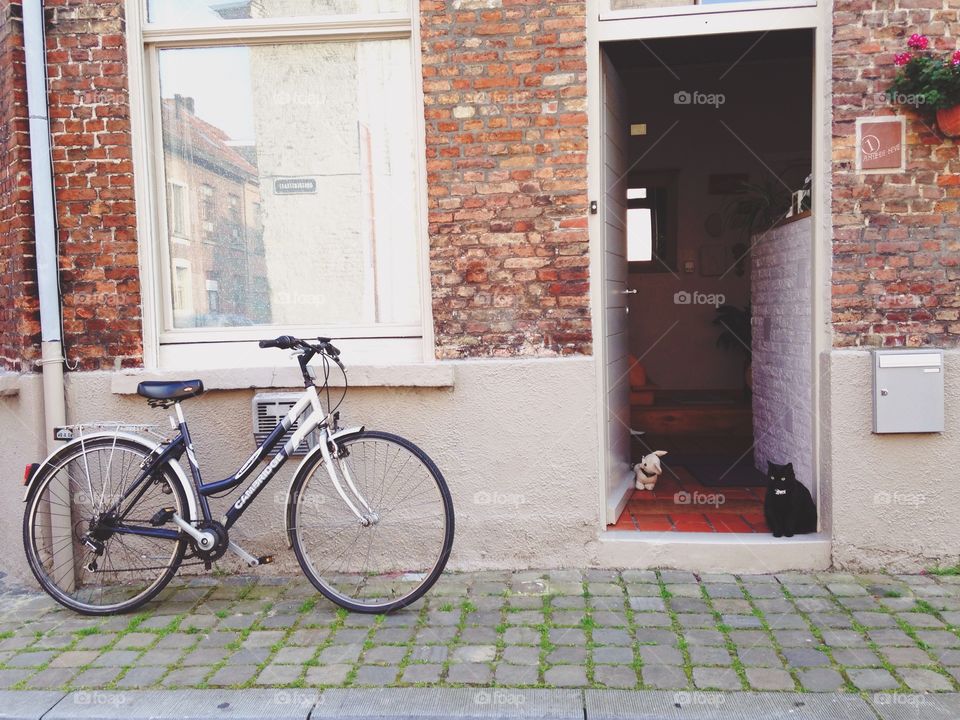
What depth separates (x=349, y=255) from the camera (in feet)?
16.9

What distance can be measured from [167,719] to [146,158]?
3148mm

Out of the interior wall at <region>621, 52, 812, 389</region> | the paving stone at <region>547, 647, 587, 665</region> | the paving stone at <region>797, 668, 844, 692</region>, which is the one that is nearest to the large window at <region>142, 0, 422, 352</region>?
the paving stone at <region>547, 647, 587, 665</region>

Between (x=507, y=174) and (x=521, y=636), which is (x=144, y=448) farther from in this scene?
(x=507, y=174)

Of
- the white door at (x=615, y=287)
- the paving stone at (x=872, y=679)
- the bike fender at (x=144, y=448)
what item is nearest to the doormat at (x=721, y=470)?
the white door at (x=615, y=287)

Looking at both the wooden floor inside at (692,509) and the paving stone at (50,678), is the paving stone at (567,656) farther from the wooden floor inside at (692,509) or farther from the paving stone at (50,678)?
the paving stone at (50,678)

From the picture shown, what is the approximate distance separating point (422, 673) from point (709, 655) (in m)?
1.21

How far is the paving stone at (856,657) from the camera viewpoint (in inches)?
139

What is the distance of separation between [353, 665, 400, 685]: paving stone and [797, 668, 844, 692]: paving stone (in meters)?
1.64

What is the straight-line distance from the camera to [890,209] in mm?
4586

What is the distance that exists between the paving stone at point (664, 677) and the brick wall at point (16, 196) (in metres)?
3.75

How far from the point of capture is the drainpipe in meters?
4.75

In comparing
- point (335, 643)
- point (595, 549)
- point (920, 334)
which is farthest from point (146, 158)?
point (920, 334)

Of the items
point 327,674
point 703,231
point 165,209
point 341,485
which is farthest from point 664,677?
point 703,231

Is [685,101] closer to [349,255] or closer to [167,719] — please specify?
[349,255]
